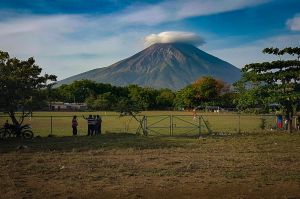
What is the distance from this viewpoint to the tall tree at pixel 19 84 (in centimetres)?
2300

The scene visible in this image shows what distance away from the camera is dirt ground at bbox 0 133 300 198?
9.33m

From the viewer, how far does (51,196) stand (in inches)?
349

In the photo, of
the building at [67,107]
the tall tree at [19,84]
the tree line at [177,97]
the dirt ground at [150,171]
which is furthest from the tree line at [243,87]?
the building at [67,107]

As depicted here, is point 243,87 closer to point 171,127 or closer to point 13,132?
point 171,127

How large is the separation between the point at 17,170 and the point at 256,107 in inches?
665

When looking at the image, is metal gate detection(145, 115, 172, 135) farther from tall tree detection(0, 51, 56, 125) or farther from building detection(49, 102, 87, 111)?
building detection(49, 102, 87, 111)

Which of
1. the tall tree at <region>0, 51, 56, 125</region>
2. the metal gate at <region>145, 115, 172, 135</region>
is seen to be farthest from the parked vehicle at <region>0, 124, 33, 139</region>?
the metal gate at <region>145, 115, 172, 135</region>

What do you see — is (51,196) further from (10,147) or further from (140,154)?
(10,147)

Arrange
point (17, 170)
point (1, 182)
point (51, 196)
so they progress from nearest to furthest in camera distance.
→ 1. point (51, 196)
2. point (1, 182)
3. point (17, 170)

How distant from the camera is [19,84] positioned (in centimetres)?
2339

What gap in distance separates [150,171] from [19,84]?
13.7 m

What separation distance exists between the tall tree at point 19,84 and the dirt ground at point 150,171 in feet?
18.0

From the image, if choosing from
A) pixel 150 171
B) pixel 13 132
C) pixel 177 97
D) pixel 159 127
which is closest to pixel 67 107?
pixel 177 97

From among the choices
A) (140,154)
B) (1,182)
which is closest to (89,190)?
(1,182)
